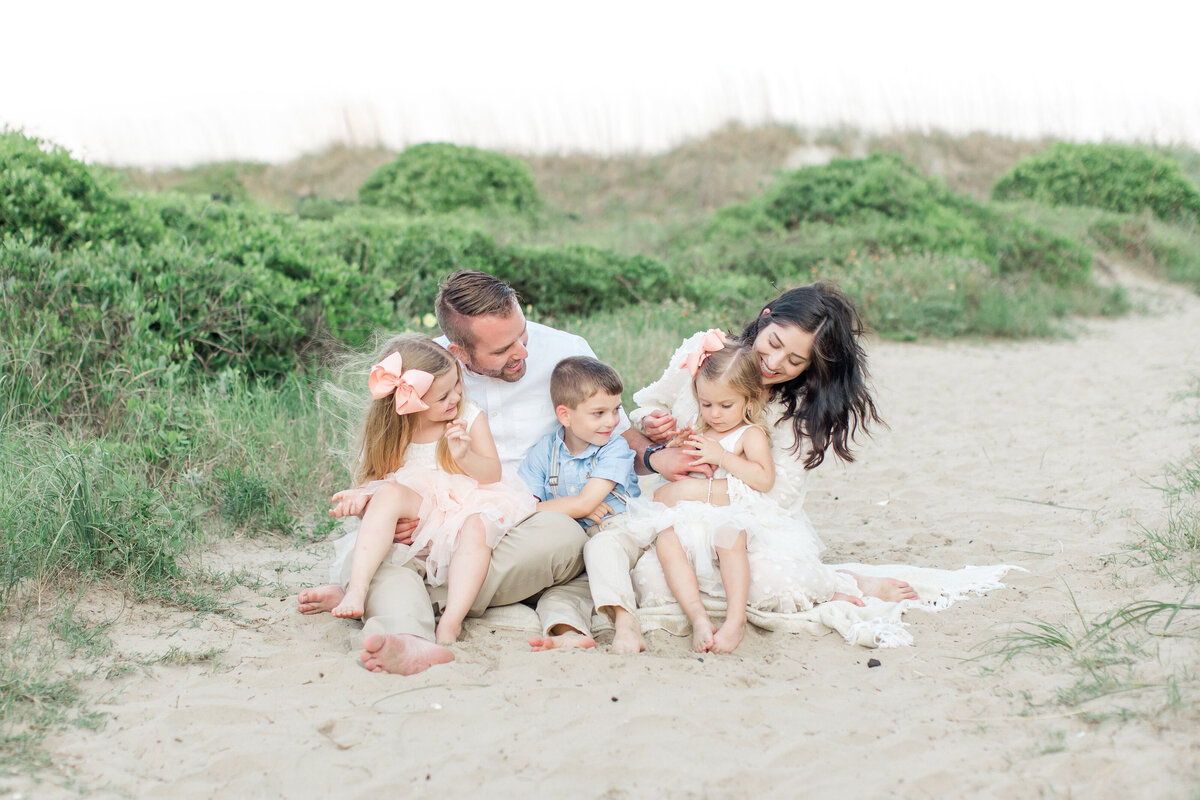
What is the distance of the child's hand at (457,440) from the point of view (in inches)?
131

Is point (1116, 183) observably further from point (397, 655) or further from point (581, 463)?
point (397, 655)

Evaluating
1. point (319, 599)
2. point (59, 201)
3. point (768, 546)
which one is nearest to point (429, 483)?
point (319, 599)

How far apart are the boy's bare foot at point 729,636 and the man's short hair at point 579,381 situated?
36.8 inches

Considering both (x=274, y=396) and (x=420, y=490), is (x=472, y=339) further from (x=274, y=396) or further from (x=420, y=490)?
(x=274, y=396)

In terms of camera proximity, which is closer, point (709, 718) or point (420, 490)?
point (709, 718)

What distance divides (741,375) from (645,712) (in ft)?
4.49

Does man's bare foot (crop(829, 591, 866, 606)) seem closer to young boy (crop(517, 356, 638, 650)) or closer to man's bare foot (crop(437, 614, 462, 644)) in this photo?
young boy (crop(517, 356, 638, 650))

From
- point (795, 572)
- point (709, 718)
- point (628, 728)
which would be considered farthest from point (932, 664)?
point (628, 728)

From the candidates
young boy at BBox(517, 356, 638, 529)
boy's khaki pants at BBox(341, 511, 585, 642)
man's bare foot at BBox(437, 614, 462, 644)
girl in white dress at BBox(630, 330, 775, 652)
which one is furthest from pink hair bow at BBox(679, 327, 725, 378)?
man's bare foot at BBox(437, 614, 462, 644)

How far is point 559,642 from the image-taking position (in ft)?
10.4

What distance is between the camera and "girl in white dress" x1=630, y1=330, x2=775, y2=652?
3.32 metres

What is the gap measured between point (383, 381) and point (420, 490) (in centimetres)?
43

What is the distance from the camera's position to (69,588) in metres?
3.39

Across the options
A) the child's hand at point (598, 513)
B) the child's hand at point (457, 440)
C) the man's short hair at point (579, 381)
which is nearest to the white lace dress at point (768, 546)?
the child's hand at point (598, 513)
